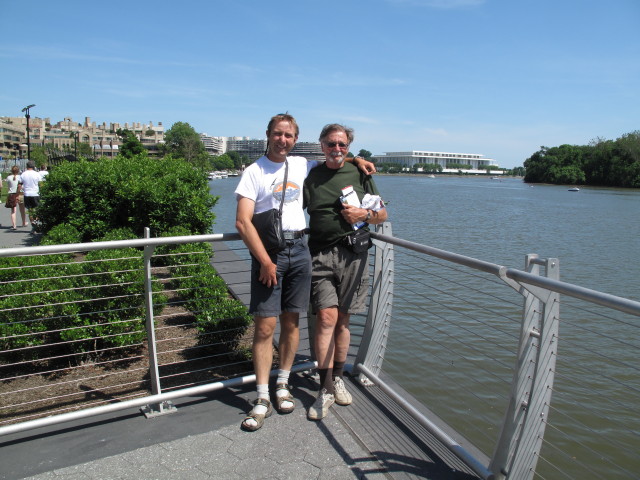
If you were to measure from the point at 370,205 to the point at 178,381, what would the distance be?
2.47m

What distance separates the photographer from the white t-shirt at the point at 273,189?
3.39 metres

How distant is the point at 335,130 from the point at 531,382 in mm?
2110

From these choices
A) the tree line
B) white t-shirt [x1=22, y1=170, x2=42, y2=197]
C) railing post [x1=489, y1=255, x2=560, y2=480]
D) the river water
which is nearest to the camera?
railing post [x1=489, y1=255, x2=560, y2=480]

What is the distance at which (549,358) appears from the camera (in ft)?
8.36

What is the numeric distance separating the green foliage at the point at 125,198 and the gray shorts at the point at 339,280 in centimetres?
621

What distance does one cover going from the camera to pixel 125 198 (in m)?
9.88

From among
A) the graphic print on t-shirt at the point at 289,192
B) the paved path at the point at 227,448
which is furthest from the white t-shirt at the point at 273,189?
the paved path at the point at 227,448

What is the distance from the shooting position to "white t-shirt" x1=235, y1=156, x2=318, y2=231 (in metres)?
3.39

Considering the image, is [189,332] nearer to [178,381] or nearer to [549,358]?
[178,381]

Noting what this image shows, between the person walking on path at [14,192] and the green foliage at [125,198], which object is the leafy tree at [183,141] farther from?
the green foliage at [125,198]

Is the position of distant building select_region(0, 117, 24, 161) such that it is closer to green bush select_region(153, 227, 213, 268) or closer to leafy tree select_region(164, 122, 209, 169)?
leafy tree select_region(164, 122, 209, 169)

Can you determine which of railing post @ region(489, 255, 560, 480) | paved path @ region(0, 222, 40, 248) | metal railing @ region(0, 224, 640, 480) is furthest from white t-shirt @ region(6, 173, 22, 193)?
railing post @ region(489, 255, 560, 480)

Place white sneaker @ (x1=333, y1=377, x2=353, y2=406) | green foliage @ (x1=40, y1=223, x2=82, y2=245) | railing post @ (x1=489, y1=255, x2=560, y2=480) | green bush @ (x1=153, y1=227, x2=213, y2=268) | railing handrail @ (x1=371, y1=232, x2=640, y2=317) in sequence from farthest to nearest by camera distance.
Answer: green foliage @ (x1=40, y1=223, x2=82, y2=245) → green bush @ (x1=153, y1=227, x2=213, y2=268) → white sneaker @ (x1=333, y1=377, x2=353, y2=406) → railing post @ (x1=489, y1=255, x2=560, y2=480) → railing handrail @ (x1=371, y1=232, x2=640, y2=317)

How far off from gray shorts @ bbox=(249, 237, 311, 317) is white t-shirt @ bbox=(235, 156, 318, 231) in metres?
0.18
